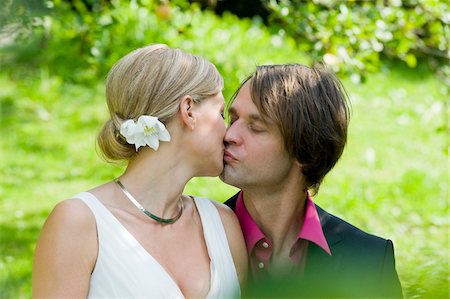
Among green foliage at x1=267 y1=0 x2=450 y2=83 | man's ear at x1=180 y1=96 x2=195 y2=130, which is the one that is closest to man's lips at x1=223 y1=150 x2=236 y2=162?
man's ear at x1=180 y1=96 x2=195 y2=130

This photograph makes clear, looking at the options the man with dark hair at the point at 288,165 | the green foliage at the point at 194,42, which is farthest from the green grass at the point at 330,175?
the man with dark hair at the point at 288,165

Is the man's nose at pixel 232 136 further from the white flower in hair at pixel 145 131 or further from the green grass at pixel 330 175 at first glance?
the green grass at pixel 330 175

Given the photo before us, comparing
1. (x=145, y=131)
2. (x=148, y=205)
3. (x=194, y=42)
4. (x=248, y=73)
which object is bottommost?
(x=194, y=42)

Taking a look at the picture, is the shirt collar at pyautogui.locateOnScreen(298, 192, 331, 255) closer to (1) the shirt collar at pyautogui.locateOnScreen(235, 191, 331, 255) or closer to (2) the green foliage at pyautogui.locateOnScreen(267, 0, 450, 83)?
(1) the shirt collar at pyautogui.locateOnScreen(235, 191, 331, 255)

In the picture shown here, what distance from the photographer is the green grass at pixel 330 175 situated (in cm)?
510

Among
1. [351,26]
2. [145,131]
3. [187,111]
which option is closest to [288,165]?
[187,111]

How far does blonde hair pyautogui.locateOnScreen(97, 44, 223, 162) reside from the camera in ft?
6.74

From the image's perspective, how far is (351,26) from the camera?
364 cm

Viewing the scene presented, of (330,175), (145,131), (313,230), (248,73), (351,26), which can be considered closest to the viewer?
(145,131)

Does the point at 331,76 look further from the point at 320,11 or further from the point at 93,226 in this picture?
the point at 320,11

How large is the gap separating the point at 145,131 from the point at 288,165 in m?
0.50

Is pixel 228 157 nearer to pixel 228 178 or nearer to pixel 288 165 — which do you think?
pixel 228 178

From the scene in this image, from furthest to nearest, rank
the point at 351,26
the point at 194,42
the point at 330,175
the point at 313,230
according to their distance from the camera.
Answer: the point at 194,42 → the point at 330,175 → the point at 351,26 → the point at 313,230

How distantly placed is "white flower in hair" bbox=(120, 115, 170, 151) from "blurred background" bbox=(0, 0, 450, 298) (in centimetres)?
103
